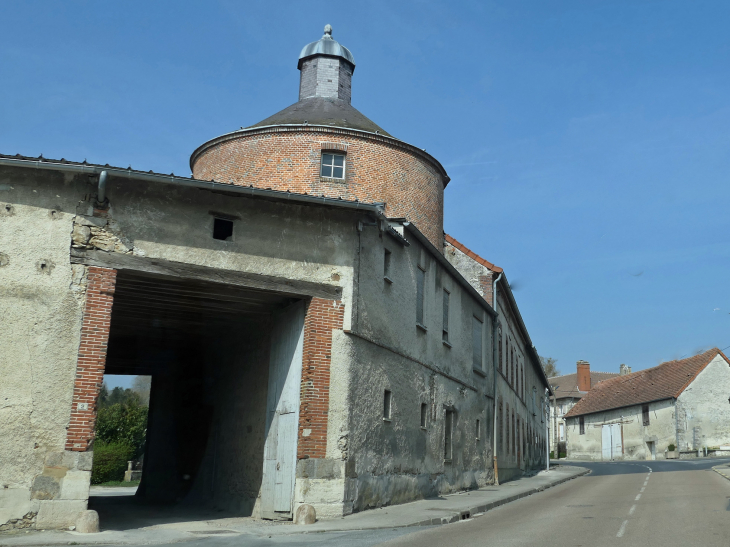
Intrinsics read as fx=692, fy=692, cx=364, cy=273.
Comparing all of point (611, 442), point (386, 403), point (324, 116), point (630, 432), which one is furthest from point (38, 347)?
point (611, 442)

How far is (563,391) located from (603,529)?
70941 millimetres

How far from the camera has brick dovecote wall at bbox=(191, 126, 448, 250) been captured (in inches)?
850

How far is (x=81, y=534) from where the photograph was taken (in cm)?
1012

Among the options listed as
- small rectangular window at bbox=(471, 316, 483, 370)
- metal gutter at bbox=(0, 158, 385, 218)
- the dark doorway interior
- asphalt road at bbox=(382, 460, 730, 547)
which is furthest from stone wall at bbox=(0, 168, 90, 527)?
small rectangular window at bbox=(471, 316, 483, 370)

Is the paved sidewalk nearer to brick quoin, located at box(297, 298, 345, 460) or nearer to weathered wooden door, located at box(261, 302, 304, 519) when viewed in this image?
weathered wooden door, located at box(261, 302, 304, 519)

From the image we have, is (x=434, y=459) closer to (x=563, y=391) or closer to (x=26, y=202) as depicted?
(x=26, y=202)

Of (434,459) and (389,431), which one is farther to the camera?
(434,459)

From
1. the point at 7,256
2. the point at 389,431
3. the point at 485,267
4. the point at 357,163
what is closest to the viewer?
the point at 7,256

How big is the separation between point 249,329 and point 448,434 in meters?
6.40

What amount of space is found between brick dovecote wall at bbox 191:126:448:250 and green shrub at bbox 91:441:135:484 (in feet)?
→ 45.3

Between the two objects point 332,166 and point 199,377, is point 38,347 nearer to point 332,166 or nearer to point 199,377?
point 199,377

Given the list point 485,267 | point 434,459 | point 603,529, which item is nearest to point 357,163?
point 485,267

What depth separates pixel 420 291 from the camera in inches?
680

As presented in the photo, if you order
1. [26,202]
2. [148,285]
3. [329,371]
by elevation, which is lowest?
[329,371]
